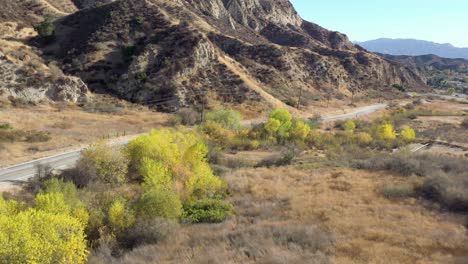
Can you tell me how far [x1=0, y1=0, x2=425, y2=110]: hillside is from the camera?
66.4 metres

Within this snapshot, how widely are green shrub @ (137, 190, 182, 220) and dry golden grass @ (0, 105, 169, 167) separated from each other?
1685 centimetres

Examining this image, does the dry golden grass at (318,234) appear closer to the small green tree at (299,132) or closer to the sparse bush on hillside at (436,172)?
the sparse bush on hillside at (436,172)

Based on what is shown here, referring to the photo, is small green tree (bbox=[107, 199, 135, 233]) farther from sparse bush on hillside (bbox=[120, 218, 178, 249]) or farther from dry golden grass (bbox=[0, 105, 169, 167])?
dry golden grass (bbox=[0, 105, 169, 167])

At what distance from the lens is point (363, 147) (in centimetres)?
4728

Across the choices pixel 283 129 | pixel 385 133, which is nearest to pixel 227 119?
pixel 283 129

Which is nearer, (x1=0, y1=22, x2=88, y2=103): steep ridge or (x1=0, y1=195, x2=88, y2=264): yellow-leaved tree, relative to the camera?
(x1=0, y1=195, x2=88, y2=264): yellow-leaved tree

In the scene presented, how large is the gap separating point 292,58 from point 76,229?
299 feet

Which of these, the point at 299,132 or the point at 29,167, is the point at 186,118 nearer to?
the point at 299,132

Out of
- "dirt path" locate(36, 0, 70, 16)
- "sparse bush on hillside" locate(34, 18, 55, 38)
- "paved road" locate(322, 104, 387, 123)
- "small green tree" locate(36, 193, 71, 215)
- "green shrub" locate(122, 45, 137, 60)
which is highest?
"dirt path" locate(36, 0, 70, 16)

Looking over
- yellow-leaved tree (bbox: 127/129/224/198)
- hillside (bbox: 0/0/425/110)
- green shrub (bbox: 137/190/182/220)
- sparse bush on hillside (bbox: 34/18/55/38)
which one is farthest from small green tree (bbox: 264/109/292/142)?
sparse bush on hillside (bbox: 34/18/55/38)

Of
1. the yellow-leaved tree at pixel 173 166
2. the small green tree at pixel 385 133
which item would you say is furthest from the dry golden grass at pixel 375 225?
the small green tree at pixel 385 133

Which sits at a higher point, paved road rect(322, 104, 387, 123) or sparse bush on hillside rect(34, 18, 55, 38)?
sparse bush on hillside rect(34, 18, 55, 38)

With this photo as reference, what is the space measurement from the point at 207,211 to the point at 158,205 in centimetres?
290

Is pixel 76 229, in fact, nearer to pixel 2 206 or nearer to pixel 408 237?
pixel 2 206
